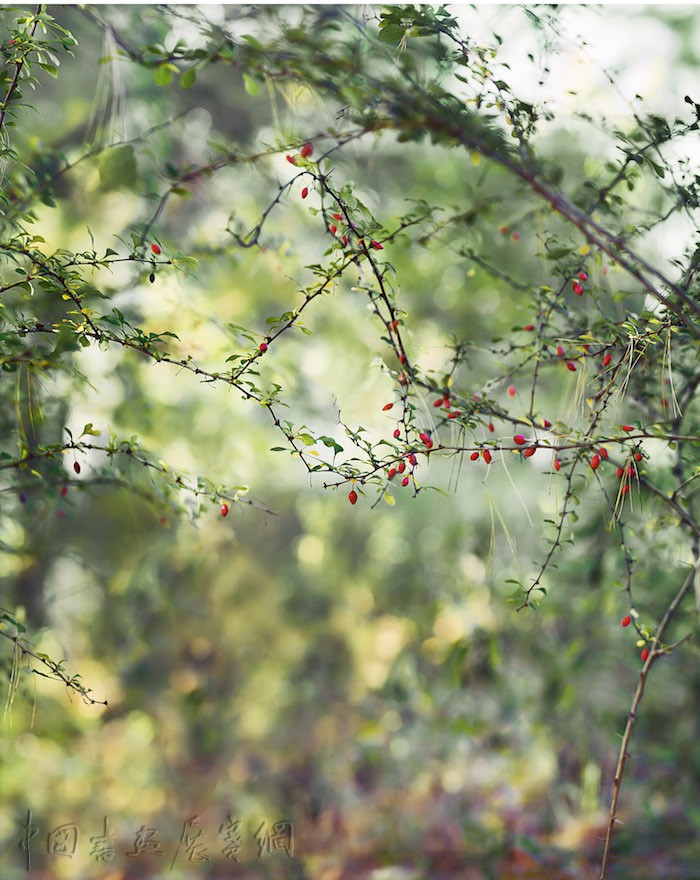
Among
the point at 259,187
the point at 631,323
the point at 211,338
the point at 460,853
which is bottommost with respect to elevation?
the point at 460,853

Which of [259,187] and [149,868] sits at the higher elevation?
[259,187]

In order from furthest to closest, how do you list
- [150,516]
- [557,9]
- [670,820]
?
[670,820], [150,516], [557,9]

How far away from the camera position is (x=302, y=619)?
3561mm

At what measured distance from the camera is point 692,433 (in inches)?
50.1

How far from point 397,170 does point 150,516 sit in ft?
6.46

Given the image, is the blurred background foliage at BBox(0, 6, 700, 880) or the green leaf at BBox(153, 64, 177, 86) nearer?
the green leaf at BBox(153, 64, 177, 86)

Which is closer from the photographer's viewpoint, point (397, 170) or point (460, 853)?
point (460, 853)

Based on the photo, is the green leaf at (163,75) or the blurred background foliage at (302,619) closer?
the green leaf at (163,75)

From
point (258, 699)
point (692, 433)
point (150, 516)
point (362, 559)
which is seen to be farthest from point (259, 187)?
point (692, 433)

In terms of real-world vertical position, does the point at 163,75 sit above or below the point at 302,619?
below

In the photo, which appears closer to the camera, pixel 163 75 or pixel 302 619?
pixel 163 75

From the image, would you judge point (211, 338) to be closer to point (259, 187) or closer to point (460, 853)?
point (259, 187)

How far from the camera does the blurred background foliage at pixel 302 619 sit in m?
2.19

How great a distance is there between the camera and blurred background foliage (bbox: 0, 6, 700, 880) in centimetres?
219
